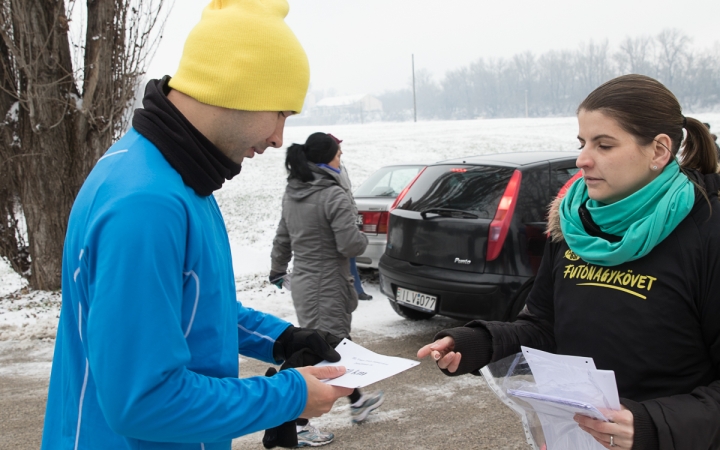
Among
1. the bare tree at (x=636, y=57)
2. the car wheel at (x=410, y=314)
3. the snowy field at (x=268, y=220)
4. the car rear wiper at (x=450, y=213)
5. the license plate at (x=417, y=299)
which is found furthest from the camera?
the bare tree at (x=636, y=57)

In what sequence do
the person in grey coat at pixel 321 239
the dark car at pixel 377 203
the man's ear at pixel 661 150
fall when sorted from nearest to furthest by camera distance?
the man's ear at pixel 661 150
the person in grey coat at pixel 321 239
the dark car at pixel 377 203

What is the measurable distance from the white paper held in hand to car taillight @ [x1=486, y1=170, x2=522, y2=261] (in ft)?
11.1

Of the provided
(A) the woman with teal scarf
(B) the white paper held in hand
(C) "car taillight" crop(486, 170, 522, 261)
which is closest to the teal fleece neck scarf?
(A) the woman with teal scarf

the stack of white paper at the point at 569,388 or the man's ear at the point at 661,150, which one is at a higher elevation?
the man's ear at the point at 661,150

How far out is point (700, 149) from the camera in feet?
6.68

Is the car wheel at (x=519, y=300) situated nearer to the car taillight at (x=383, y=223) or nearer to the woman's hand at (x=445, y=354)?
the car taillight at (x=383, y=223)

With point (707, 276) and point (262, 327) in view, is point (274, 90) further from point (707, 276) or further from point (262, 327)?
point (707, 276)

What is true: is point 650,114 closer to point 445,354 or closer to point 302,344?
point 445,354

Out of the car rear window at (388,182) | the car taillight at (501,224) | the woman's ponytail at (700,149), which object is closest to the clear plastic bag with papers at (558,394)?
the woman's ponytail at (700,149)

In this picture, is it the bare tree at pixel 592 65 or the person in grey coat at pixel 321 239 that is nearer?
the person in grey coat at pixel 321 239

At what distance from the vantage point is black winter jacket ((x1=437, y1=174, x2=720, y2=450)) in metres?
1.66

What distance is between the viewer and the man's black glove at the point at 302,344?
6.64 ft

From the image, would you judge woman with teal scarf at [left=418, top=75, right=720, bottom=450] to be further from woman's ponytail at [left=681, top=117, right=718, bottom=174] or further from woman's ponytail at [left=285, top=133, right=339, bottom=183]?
woman's ponytail at [left=285, top=133, right=339, bottom=183]

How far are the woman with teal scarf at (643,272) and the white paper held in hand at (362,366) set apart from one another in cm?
23
